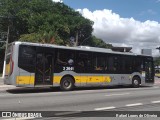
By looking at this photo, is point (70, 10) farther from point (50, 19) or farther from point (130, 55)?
point (130, 55)

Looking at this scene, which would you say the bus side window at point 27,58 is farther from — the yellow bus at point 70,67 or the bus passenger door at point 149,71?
the bus passenger door at point 149,71

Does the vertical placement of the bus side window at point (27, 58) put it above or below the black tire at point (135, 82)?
above

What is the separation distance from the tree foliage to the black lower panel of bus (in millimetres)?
30144

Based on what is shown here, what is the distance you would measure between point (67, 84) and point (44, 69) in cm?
217

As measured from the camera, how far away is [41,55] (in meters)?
19.9

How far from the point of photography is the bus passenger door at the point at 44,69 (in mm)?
19672

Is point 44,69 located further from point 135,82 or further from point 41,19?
point 41,19

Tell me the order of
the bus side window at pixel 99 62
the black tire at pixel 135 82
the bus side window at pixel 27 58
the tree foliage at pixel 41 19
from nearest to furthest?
the bus side window at pixel 27 58 → the bus side window at pixel 99 62 → the black tire at pixel 135 82 → the tree foliage at pixel 41 19

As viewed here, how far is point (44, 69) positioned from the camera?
20.0 metres

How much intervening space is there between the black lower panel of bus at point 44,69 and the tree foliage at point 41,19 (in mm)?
30144

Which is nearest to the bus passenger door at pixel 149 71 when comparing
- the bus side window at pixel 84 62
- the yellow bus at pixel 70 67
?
the yellow bus at pixel 70 67

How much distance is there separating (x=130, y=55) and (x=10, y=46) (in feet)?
32.3

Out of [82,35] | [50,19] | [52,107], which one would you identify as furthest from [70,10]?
[52,107]

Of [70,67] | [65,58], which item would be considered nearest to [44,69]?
[65,58]
